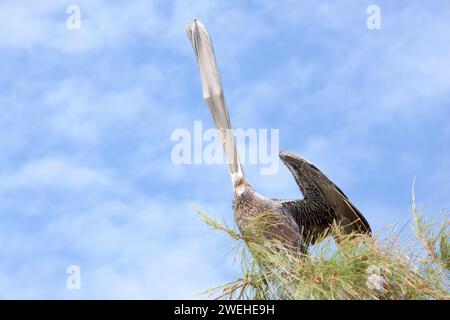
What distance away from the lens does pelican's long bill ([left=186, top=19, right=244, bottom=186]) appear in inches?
195

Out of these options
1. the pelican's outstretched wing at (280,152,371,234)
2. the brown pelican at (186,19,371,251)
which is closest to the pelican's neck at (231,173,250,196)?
the brown pelican at (186,19,371,251)

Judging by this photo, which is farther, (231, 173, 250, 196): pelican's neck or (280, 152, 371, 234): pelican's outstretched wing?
(280, 152, 371, 234): pelican's outstretched wing

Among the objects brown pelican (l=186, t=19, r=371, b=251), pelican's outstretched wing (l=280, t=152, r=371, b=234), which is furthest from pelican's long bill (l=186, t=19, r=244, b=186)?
pelican's outstretched wing (l=280, t=152, r=371, b=234)

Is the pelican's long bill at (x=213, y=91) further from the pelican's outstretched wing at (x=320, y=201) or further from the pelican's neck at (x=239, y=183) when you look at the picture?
the pelican's outstretched wing at (x=320, y=201)

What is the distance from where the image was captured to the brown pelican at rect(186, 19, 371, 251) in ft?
15.6

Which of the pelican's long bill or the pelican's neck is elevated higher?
the pelican's long bill

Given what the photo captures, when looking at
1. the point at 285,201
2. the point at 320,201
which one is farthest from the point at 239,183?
the point at 320,201

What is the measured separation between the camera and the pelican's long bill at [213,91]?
4.94m

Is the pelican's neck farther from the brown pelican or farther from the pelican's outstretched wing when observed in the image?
the pelican's outstretched wing

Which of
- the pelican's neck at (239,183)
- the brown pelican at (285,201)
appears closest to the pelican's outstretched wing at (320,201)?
the brown pelican at (285,201)

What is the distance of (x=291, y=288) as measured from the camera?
4066mm
